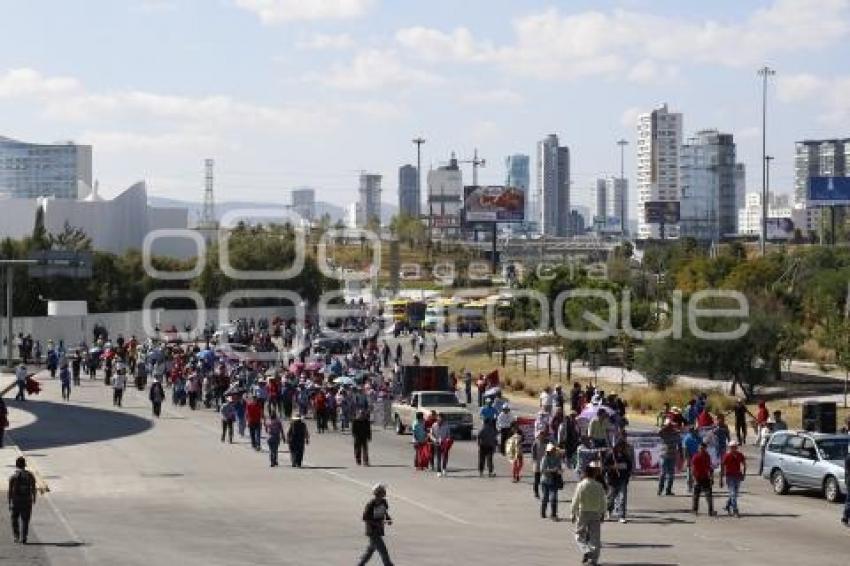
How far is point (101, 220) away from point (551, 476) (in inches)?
4110

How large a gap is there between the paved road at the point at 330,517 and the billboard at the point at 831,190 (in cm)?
10858

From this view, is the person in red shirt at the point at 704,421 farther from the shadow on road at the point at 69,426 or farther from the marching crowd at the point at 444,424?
the shadow on road at the point at 69,426

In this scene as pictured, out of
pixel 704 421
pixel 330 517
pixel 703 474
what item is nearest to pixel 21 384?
pixel 704 421

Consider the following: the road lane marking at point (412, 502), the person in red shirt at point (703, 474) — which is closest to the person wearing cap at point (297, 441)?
the road lane marking at point (412, 502)

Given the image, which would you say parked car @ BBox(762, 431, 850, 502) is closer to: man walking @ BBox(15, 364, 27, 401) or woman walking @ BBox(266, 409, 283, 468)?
woman walking @ BBox(266, 409, 283, 468)

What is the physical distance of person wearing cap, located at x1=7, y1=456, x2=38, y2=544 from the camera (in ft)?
68.4

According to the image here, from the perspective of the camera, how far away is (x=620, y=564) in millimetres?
20000

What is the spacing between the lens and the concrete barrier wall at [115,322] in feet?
242

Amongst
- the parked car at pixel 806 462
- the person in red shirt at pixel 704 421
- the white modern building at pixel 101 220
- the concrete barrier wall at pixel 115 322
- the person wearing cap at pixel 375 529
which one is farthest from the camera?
the white modern building at pixel 101 220

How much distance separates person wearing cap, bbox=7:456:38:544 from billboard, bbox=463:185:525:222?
164 meters

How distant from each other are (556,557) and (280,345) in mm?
57884

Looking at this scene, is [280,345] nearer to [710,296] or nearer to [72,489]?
[710,296]

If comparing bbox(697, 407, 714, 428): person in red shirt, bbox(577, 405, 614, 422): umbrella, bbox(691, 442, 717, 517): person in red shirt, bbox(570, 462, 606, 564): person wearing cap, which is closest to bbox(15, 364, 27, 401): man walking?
bbox(577, 405, 614, 422): umbrella

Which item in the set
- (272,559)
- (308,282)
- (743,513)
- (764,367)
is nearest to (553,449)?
(743,513)
